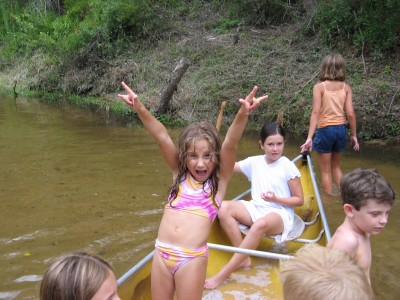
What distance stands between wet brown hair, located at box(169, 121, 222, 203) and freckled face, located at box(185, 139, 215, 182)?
0.02 m

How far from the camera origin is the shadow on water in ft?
13.5

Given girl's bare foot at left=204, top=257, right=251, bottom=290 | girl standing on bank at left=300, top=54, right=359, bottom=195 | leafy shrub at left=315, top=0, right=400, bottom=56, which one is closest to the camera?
girl's bare foot at left=204, top=257, right=251, bottom=290

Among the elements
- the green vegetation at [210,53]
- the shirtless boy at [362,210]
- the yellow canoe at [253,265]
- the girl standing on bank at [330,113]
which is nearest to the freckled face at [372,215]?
the shirtless boy at [362,210]

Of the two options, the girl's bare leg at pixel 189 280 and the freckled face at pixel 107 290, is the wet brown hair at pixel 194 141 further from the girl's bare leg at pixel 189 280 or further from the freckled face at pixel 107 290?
the freckled face at pixel 107 290

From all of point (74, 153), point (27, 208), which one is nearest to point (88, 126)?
point (74, 153)

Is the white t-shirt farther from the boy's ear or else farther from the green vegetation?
the green vegetation

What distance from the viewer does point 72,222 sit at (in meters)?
4.91

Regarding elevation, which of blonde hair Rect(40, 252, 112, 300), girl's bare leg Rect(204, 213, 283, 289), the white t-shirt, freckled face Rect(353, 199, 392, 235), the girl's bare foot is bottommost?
the girl's bare foot

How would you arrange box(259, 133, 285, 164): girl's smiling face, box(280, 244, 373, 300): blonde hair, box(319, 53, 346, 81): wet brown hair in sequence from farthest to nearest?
box(319, 53, 346, 81): wet brown hair < box(259, 133, 285, 164): girl's smiling face < box(280, 244, 373, 300): blonde hair

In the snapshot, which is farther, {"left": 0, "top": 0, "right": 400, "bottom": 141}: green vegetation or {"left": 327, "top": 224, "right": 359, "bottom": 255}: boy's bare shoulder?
{"left": 0, "top": 0, "right": 400, "bottom": 141}: green vegetation

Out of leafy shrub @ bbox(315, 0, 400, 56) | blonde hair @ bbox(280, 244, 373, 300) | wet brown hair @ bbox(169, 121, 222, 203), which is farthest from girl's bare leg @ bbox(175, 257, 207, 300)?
leafy shrub @ bbox(315, 0, 400, 56)

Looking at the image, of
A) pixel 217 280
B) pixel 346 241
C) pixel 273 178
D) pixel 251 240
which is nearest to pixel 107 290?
pixel 346 241

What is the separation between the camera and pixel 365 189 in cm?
238

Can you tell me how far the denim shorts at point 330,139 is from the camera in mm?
5414
